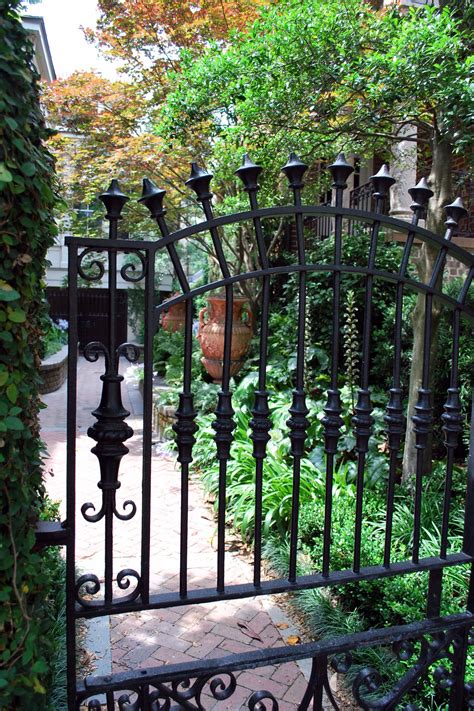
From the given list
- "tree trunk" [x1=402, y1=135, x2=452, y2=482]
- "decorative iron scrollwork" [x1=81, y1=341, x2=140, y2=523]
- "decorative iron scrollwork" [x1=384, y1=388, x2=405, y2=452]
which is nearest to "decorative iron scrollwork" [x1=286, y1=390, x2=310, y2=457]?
"decorative iron scrollwork" [x1=384, y1=388, x2=405, y2=452]

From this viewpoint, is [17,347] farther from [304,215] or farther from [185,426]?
[304,215]

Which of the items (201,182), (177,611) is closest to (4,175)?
(201,182)

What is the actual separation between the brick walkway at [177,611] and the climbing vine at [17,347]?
1.31 meters

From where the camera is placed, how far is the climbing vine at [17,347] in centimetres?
125

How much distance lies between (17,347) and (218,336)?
6.50 m

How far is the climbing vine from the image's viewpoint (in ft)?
4.12

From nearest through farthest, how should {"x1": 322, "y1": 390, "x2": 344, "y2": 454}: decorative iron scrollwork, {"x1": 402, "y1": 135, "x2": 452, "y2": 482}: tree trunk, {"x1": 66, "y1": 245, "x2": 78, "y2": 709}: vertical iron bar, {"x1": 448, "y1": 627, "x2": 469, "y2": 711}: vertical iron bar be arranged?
{"x1": 66, "y1": 245, "x2": 78, "y2": 709}: vertical iron bar < {"x1": 322, "y1": 390, "x2": 344, "y2": 454}: decorative iron scrollwork < {"x1": 448, "y1": 627, "x2": 469, "y2": 711}: vertical iron bar < {"x1": 402, "y1": 135, "x2": 452, "y2": 482}: tree trunk

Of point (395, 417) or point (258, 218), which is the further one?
point (395, 417)

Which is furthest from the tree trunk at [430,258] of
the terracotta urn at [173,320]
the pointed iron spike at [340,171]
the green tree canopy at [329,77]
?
the terracotta urn at [173,320]

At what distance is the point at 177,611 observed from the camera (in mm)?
3377

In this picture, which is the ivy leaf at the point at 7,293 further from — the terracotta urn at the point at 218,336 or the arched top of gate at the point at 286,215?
the terracotta urn at the point at 218,336

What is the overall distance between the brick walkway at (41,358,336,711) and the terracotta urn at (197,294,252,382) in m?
2.23

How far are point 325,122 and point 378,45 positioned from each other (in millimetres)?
568

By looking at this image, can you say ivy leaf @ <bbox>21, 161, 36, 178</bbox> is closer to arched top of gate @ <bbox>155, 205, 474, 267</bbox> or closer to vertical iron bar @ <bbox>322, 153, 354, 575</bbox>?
arched top of gate @ <bbox>155, 205, 474, 267</bbox>
